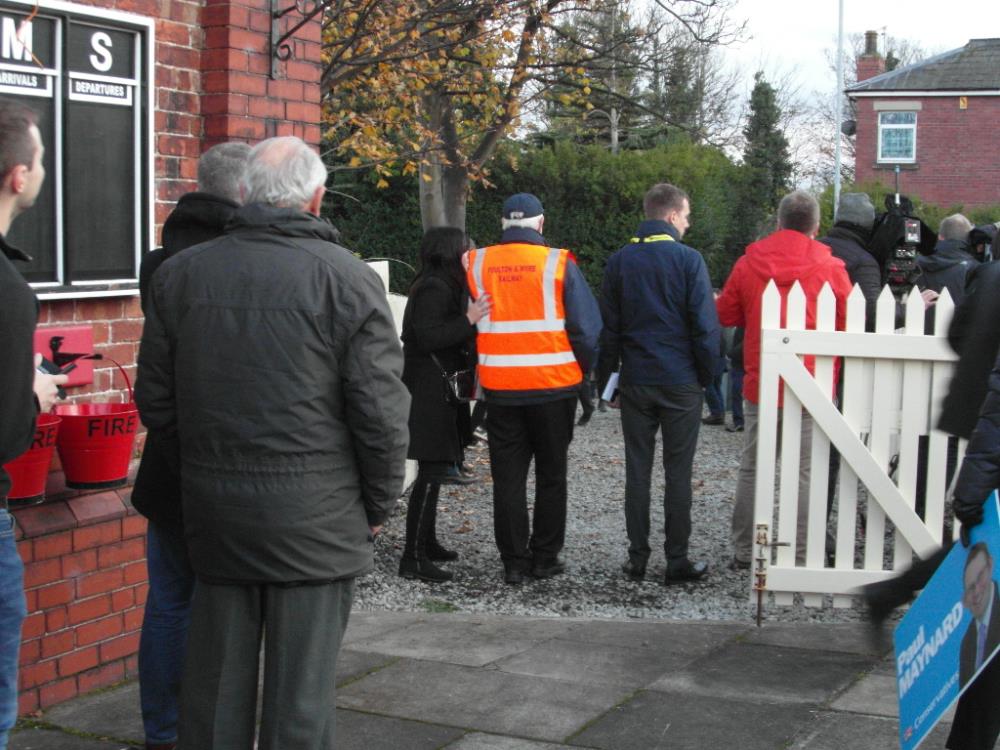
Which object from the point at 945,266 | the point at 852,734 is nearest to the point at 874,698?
the point at 852,734

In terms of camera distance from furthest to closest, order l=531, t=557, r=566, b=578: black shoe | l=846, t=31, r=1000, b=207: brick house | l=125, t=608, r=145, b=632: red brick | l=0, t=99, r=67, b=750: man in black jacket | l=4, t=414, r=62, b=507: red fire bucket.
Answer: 1. l=846, t=31, r=1000, b=207: brick house
2. l=531, t=557, r=566, b=578: black shoe
3. l=125, t=608, r=145, b=632: red brick
4. l=4, t=414, r=62, b=507: red fire bucket
5. l=0, t=99, r=67, b=750: man in black jacket

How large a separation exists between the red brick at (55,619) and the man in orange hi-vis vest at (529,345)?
2.71 m

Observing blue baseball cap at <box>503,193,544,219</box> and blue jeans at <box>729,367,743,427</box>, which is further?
blue jeans at <box>729,367,743,427</box>

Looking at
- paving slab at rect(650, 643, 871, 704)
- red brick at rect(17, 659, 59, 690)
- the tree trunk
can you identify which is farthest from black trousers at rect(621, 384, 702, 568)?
the tree trunk

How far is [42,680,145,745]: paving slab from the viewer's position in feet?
14.1

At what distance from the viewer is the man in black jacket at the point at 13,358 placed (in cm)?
296

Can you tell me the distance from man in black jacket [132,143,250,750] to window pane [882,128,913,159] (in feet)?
144

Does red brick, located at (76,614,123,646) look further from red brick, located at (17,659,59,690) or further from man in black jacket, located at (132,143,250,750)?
man in black jacket, located at (132,143,250,750)

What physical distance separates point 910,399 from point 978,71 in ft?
140

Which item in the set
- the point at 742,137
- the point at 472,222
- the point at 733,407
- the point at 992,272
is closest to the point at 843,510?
the point at 992,272

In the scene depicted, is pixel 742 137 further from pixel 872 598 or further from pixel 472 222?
pixel 872 598

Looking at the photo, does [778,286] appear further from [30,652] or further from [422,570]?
[30,652]

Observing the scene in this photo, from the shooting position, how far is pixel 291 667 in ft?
10.5

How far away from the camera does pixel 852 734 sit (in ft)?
14.0
